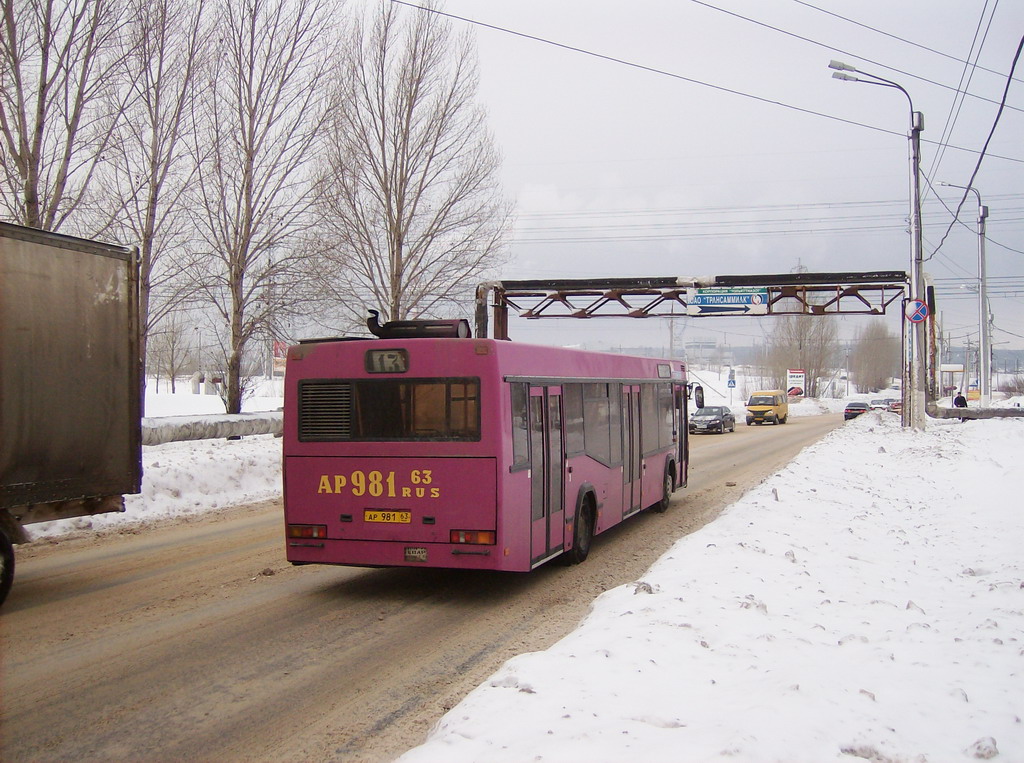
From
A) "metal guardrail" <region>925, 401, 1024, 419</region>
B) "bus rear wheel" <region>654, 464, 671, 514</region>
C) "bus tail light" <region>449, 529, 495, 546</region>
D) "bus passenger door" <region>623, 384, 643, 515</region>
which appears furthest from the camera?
"metal guardrail" <region>925, 401, 1024, 419</region>

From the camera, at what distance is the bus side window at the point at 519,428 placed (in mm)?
9125

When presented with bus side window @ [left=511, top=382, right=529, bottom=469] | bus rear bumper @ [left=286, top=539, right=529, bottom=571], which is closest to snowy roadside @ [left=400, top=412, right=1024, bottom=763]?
bus rear bumper @ [left=286, top=539, right=529, bottom=571]

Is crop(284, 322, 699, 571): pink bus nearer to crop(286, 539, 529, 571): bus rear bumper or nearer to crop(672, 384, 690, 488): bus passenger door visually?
crop(286, 539, 529, 571): bus rear bumper

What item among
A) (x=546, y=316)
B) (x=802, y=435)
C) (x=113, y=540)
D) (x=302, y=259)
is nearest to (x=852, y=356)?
(x=802, y=435)

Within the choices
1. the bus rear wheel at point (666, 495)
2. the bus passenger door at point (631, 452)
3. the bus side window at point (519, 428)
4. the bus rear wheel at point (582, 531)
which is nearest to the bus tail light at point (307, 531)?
the bus side window at point (519, 428)

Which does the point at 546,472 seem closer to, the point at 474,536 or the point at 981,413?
the point at 474,536

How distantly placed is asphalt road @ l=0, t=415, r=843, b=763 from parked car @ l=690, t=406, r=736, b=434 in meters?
33.0

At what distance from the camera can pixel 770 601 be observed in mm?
7621

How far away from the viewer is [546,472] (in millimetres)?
9945

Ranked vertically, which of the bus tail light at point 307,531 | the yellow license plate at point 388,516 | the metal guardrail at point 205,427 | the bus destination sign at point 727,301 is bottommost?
the bus tail light at point 307,531

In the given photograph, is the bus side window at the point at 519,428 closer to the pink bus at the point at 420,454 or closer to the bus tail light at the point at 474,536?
the pink bus at the point at 420,454

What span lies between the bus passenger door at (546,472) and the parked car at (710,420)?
3487 cm

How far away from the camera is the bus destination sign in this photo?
101ft

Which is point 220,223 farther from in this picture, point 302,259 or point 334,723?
point 334,723
